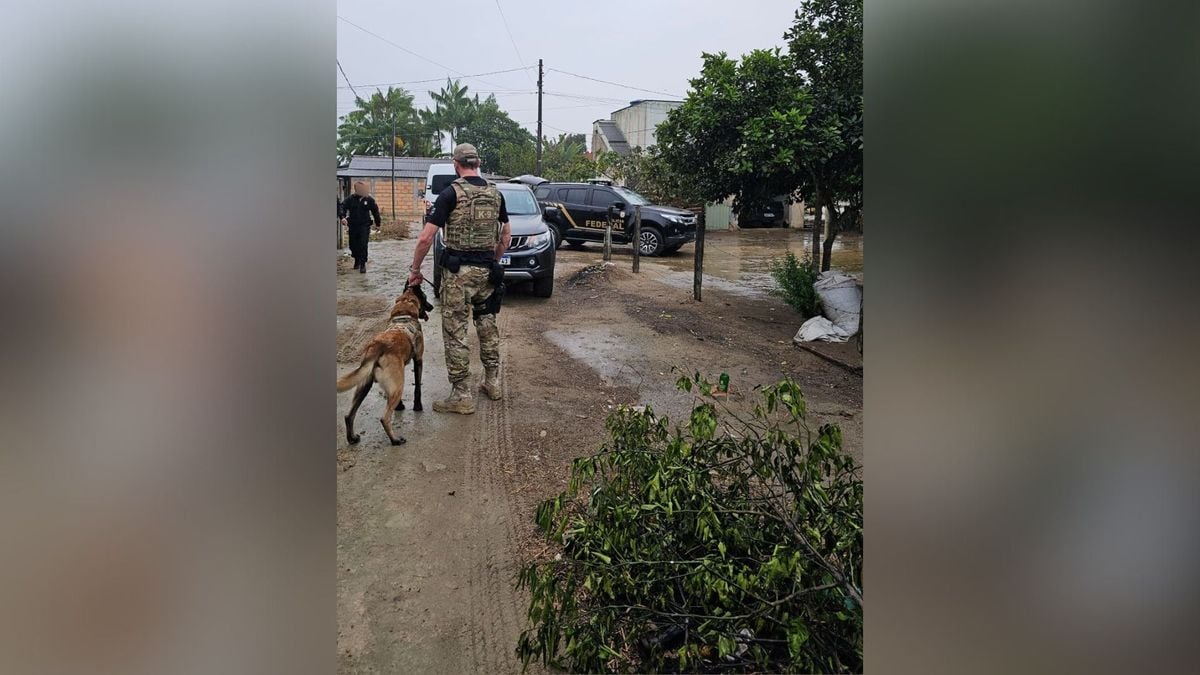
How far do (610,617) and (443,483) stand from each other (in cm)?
174

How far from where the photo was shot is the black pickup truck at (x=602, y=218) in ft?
42.2

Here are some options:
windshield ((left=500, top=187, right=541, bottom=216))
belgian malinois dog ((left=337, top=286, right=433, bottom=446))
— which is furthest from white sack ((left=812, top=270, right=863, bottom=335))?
belgian malinois dog ((left=337, top=286, right=433, bottom=446))

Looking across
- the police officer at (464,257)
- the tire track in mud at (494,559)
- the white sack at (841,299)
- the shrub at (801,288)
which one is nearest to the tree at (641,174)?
the shrub at (801,288)

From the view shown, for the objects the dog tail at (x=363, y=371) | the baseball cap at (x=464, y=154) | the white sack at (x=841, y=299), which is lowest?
the dog tail at (x=363, y=371)

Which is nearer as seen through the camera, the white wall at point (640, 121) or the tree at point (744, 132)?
the tree at point (744, 132)

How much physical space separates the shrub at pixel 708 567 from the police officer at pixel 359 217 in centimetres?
715

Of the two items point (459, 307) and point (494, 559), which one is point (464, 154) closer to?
point (459, 307)

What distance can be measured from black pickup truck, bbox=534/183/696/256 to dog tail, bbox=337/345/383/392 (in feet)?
30.5

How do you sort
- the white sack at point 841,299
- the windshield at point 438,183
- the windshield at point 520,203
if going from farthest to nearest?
the windshield at point 438,183
the windshield at point 520,203
the white sack at point 841,299

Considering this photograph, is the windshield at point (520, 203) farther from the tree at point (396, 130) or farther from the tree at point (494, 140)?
the tree at point (494, 140)

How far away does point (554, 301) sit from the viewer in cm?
818

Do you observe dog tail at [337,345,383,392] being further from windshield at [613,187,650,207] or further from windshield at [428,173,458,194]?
windshield at [613,187,650,207]
